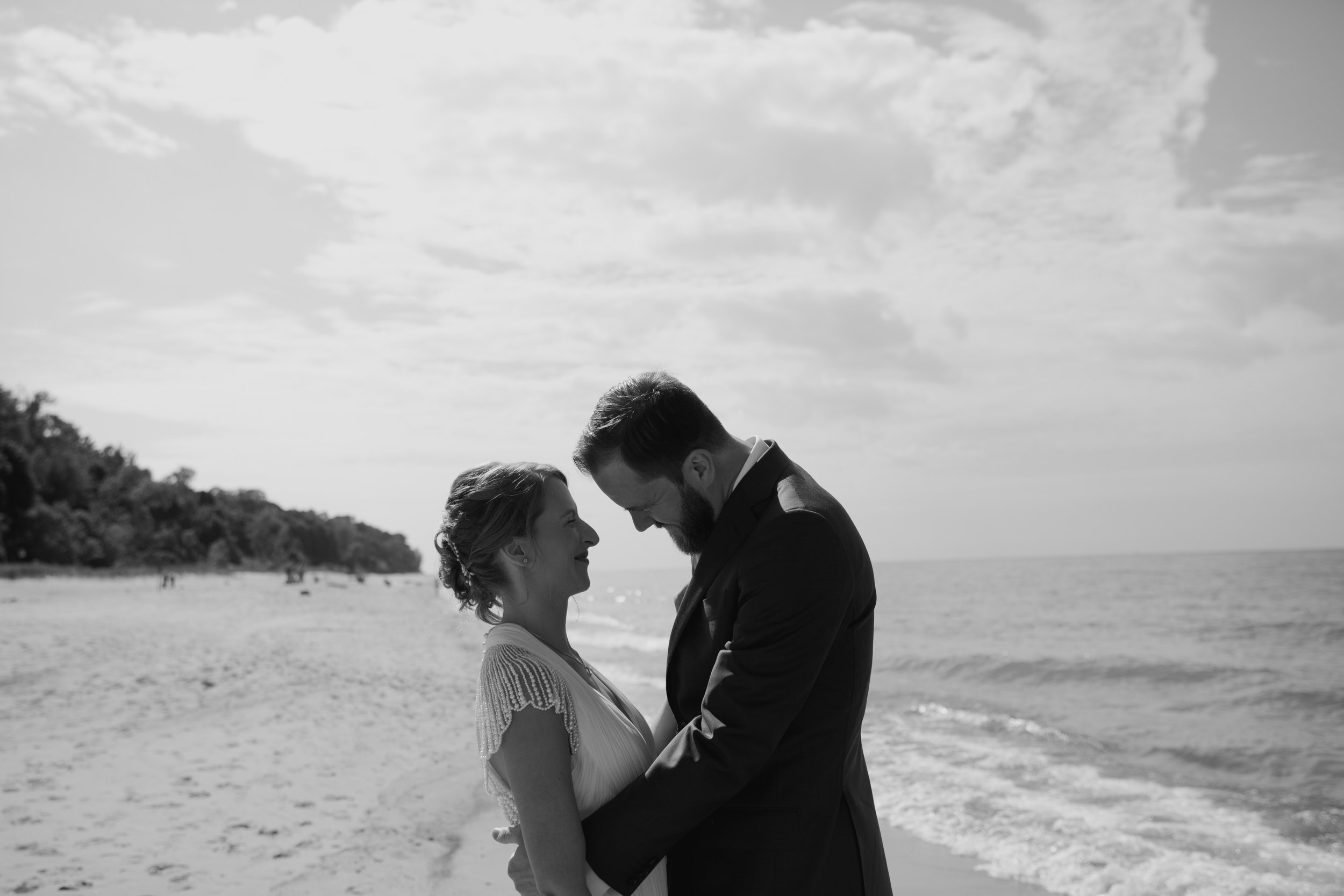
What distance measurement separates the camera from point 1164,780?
10773 mm

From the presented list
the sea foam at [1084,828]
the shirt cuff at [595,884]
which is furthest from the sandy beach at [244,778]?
the shirt cuff at [595,884]

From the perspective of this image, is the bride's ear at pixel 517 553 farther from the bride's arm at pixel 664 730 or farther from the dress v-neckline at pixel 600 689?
the bride's arm at pixel 664 730

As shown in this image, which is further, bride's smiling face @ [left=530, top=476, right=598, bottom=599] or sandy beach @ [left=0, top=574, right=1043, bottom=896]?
sandy beach @ [left=0, top=574, right=1043, bottom=896]

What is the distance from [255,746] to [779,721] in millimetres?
9422

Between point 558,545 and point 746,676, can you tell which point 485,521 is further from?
point 746,676

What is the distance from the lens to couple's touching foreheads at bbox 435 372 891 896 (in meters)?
2.25

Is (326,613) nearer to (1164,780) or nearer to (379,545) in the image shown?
(1164,780)

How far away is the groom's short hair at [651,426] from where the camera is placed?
2.51m

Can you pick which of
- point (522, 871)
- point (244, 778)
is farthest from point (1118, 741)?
point (522, 871)

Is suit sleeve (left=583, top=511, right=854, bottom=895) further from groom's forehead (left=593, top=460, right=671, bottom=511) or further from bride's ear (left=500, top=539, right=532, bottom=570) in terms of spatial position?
bride's ear (left=500, top=539, right=532, bottom=570)

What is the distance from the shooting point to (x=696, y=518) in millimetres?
2592

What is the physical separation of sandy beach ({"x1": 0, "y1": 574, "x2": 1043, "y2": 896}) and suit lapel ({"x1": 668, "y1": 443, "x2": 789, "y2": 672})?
465 centimetres

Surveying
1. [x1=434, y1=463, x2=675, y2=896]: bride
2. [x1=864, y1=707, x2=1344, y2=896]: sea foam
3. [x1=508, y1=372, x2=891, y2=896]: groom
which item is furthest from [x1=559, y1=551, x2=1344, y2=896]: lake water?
[x1=434, y1=463, x2=675, y2=896]: bride

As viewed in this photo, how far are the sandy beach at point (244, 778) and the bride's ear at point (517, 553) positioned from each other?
4.36 metres
